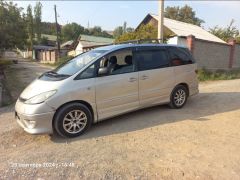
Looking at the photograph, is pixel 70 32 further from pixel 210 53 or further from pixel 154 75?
pixel 154 75

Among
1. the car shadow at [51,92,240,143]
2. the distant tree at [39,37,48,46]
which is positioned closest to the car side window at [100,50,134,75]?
the car shadow at [51,92,240,143]

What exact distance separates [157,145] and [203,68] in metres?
11.8

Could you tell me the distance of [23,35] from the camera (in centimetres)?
2775

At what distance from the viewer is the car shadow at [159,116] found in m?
5.14

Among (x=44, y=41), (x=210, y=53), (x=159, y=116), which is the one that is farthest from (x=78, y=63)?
(x=44, y=41)

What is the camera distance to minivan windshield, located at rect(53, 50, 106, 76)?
515 cm

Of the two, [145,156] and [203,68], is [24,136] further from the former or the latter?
[203,68]

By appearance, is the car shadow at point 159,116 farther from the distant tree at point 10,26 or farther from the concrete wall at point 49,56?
the concrete wall at point 49,56

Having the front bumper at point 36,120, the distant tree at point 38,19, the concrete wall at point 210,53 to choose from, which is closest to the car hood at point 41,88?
the front bumper at point 36,120

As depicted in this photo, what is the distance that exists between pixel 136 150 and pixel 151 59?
2592 mm

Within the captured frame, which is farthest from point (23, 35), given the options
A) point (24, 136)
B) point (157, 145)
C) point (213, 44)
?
point (157, 145)

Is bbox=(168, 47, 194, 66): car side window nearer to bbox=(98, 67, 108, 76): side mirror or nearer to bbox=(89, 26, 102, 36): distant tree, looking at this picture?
bbox=(98, 67, 108, 76): side mirror

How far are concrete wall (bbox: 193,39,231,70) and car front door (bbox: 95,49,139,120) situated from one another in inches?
398

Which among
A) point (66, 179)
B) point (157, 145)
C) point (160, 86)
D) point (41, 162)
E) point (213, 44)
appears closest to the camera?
point (66, 179)
